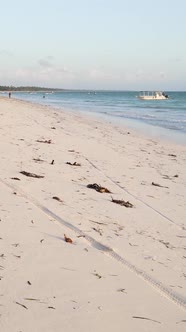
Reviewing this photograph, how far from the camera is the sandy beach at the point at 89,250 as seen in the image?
8.92 feet

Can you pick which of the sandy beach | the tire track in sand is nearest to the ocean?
the sandy beach

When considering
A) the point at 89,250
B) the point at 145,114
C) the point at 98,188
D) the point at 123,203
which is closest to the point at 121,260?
the point at 89,250

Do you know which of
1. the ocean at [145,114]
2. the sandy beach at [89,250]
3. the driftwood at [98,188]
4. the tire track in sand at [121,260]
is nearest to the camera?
the sandy beach at [89,250]

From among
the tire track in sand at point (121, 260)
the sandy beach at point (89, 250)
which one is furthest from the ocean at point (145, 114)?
the tire track in sand at point (121, 260)

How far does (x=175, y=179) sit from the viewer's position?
824 cm

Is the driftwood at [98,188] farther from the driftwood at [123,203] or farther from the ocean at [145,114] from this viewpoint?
the ocean at [145,114]

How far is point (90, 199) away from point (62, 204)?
2.10 ft

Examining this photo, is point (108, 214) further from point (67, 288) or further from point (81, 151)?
point (81, 151)

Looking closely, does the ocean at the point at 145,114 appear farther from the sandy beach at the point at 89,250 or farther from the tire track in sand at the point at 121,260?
the tire track in sand at the point at 121,260

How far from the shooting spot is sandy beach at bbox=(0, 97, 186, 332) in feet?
8.92

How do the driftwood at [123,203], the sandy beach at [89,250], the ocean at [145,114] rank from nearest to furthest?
the sandy beach at [89,250] → the driftwood at [123,203] → the ocean at [145,114]

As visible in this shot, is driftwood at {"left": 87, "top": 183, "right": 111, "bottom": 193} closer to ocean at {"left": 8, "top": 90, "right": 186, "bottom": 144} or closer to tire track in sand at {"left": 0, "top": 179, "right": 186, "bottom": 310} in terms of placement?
tire track in sand at {"left": 0, "top": 179, "right": 186, "bottom": 310}

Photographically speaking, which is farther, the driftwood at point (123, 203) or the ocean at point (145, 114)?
the ocean at point (145, 114)

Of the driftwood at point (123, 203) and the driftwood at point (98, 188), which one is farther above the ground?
the driftwood at point (98, 188)
